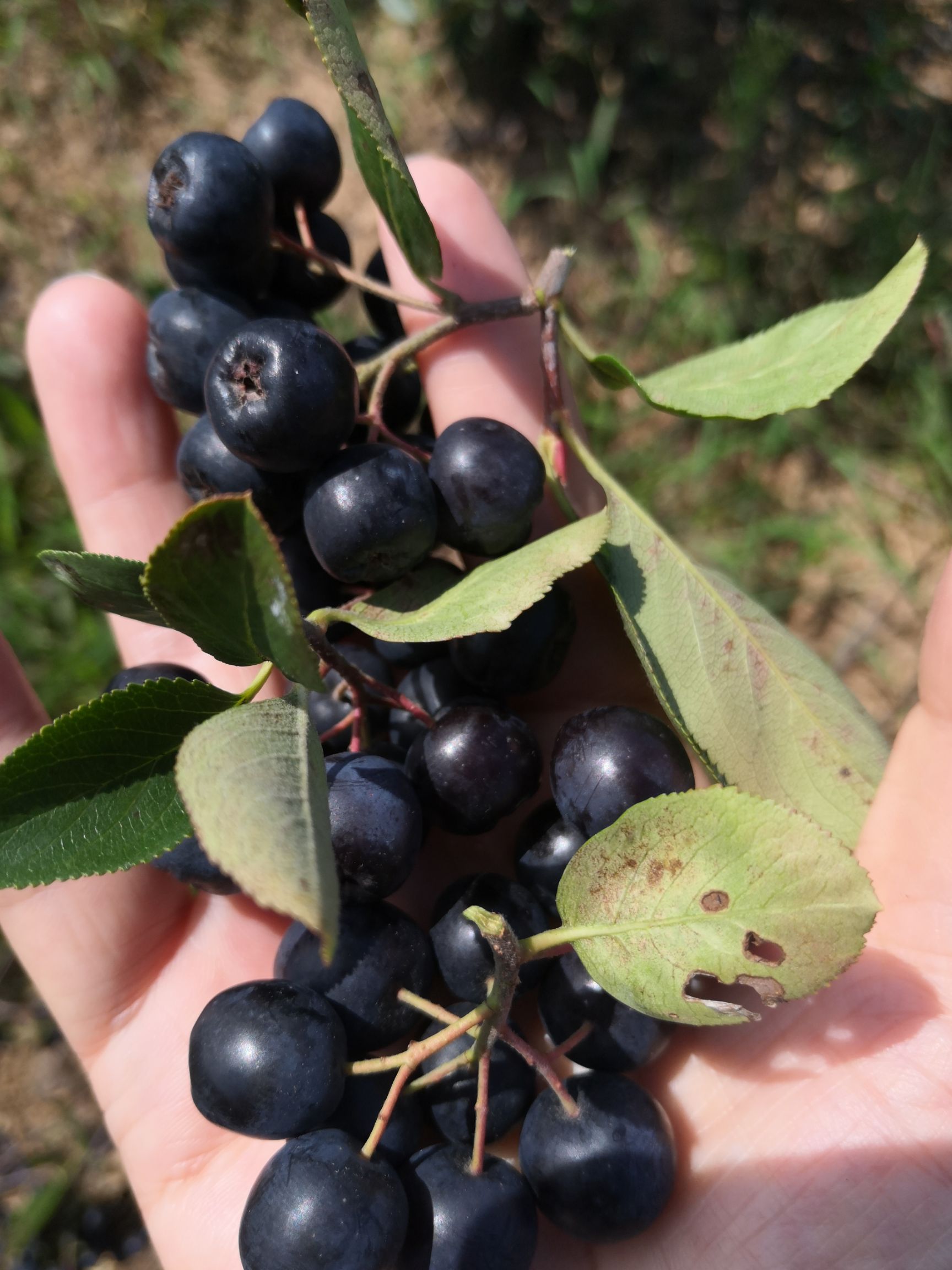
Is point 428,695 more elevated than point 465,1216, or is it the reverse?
point 428,695

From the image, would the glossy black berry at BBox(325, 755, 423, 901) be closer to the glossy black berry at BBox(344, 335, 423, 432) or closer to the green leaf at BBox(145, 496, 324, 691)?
the green leaf at BBox(145, 496, 324, 691)

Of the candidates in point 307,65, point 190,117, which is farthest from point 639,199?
point 190,117

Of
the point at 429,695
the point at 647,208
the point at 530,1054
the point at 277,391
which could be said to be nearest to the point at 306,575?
the point at 429,695

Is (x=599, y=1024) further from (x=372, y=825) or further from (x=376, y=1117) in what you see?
(x=372, y=825)

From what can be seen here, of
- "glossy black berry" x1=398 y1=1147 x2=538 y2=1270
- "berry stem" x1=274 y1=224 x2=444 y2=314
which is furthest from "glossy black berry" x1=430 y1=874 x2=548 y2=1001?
"berry stem" x1=274 y1=224 x2=444 y2=314

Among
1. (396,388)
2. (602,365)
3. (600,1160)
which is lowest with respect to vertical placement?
(600,1160)

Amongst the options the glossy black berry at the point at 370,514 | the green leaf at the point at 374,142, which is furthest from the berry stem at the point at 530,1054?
the green leaf at the point at 374,142
